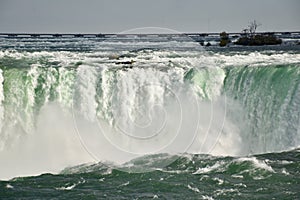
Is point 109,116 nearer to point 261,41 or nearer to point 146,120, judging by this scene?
point 146,120

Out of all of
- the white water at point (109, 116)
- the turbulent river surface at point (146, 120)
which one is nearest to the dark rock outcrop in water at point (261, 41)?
the turbulent river surface at point (146, 120)

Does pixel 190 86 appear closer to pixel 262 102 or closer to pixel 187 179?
pixel 262 102

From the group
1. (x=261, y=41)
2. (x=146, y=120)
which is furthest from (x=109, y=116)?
(x=261, y=41)

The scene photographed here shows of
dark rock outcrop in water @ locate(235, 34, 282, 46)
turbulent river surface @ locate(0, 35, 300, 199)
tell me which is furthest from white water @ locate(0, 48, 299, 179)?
dark rock outcrop in water @ locate(235, 34, 282, 46)

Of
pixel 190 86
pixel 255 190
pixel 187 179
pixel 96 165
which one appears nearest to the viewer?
pixel 255 190

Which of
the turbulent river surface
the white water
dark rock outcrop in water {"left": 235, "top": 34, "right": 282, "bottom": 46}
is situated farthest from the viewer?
dark rock outcrop in water {"left": 235, "top": 34, "right": 282, "bottom": 46}

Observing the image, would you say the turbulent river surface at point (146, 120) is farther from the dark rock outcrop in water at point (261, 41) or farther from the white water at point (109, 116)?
the dark rock outcrop in water at point (261, 41)

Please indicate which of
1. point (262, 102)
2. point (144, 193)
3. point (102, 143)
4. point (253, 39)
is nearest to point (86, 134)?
point (102, 143)

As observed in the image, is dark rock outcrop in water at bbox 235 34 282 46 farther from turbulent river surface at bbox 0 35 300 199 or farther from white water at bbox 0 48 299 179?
white water at bbox 0 48 299 179

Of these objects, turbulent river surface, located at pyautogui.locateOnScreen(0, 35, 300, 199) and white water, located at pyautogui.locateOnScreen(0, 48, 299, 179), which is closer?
turbulent river surface, located at pyautogui.locateOnScreen(0, 35, 300, 199)

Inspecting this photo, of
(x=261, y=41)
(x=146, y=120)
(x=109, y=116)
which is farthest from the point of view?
(x=261, y=41)

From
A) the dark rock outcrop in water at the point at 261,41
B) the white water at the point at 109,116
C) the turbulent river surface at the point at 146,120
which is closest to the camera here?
the turbulent river surface at the point at 146,120
